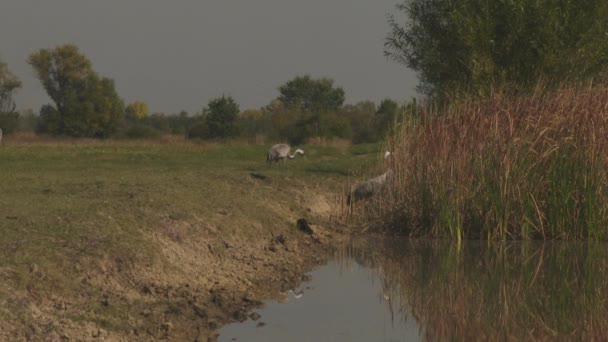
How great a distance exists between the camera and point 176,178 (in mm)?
15898

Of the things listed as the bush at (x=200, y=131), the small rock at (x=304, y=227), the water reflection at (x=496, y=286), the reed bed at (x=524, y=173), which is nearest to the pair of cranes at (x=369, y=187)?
the reed bed at (x=524, y=173)

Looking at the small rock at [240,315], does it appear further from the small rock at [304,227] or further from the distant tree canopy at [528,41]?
the distant tree canopy at [528,41]

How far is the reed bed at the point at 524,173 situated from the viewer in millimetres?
12242

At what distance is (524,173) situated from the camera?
12.3 metres

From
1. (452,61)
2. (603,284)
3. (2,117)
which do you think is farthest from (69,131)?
(603,284)

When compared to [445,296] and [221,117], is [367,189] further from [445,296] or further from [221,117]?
[221,117]

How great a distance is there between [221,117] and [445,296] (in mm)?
54718

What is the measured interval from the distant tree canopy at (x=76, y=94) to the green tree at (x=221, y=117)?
12582mm

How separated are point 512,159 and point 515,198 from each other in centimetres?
57

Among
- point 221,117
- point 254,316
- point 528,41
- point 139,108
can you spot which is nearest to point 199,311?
point 254,316

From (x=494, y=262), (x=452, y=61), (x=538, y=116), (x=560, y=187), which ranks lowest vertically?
(x=494, y=262)

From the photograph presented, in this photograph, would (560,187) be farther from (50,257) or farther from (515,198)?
(50,257)

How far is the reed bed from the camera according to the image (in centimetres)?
1224

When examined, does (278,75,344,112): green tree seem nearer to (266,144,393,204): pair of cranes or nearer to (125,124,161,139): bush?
(125,124,161,139): bush
